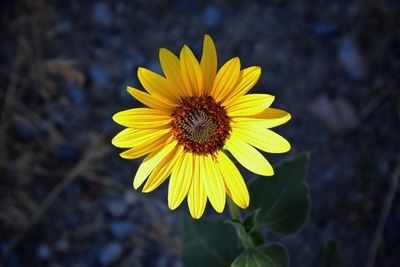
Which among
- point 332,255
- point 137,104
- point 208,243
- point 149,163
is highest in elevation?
point 137,104

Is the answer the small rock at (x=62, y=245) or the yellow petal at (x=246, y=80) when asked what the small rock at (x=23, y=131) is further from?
the yellow petal at (x=246, y=80)

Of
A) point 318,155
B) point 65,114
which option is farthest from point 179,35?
point 318,155

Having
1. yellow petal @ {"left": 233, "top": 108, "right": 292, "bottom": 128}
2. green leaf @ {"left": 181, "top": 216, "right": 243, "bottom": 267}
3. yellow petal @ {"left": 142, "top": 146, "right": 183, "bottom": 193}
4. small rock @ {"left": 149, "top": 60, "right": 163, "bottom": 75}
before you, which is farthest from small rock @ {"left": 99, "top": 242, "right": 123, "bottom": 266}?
yellow petal @ {"left": 233, "top": 108, "right": 292, "bottom": 128}

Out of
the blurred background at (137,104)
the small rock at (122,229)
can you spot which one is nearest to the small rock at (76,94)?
the blurred background at (137,104)

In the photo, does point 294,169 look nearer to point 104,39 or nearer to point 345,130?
point 345,130

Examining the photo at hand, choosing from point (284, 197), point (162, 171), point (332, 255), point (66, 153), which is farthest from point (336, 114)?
point (66, 153)

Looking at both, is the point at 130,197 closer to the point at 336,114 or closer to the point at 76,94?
the point at 76,94

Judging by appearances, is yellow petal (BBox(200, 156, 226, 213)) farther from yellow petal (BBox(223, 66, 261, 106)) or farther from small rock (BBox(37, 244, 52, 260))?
small rock (BBox(37, 244, 52, 260))
